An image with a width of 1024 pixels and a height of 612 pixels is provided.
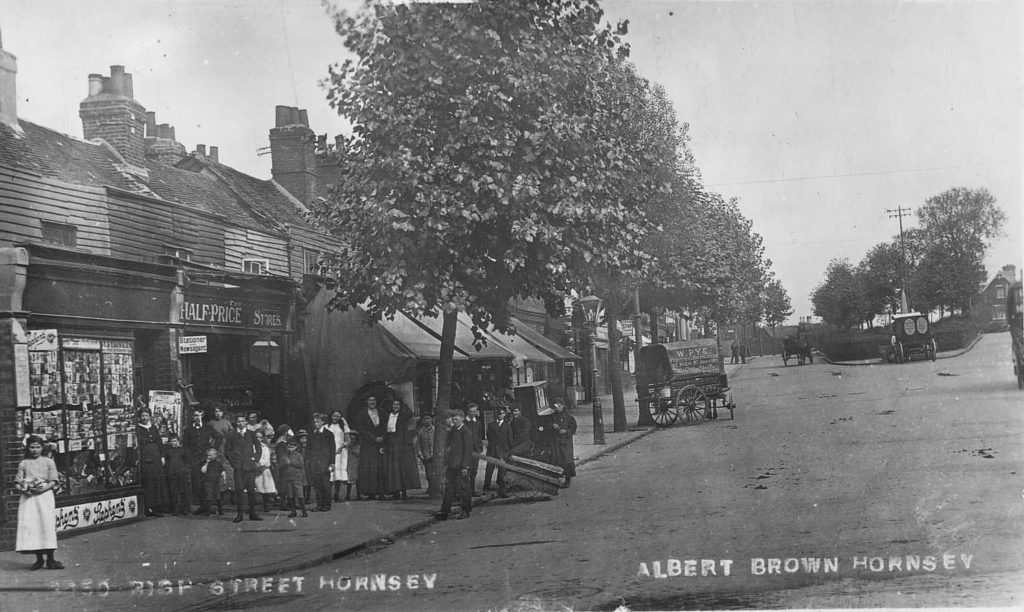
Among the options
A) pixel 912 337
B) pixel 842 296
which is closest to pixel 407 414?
pixel 912 337

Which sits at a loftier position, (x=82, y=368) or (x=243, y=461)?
(x=82, y=368)

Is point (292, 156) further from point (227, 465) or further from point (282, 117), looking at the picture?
point (227, 465)

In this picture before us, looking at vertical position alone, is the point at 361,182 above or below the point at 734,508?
above

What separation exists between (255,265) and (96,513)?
824 centimetres

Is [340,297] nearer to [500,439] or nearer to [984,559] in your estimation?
[500,439]

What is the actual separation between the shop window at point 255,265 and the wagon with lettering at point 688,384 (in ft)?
36.0

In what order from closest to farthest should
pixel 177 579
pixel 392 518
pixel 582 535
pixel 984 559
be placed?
pixel 984 559, pixel 177 579, pixel 582 535, pixel 392 518

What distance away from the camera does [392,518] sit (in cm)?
1195

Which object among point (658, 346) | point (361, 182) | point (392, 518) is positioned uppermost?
point (361, 182)

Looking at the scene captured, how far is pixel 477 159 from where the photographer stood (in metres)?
12.2

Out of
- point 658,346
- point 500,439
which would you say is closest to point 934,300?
point 658,346

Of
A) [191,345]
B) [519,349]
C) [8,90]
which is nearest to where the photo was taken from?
[191,345]

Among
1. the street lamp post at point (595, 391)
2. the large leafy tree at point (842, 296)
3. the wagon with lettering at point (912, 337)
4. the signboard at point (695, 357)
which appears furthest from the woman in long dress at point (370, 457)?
the large leafy tree at point (842, 296)

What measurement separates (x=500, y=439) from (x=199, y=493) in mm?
4448
